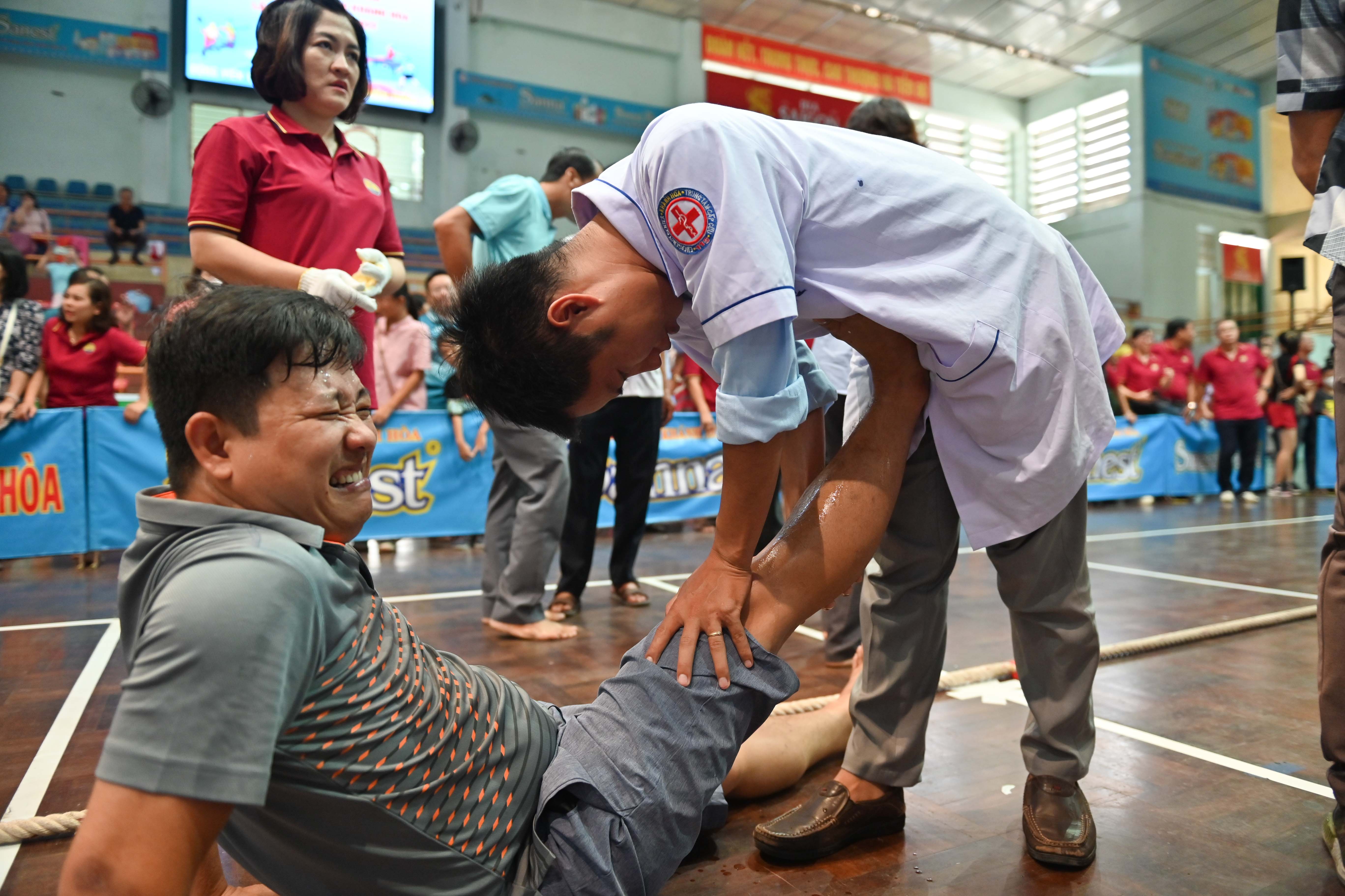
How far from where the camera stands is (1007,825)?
4.57 feet

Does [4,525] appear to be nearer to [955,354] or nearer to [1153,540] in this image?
[955,354]

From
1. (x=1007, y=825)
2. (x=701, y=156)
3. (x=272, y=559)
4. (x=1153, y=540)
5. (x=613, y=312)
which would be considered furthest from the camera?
(x=1153, y=540)

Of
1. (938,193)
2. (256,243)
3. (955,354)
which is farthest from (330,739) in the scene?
(256,243)

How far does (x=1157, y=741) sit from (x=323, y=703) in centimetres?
164

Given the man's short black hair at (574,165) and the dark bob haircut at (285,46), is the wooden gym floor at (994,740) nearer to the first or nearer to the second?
the dark bob haircut at (285,46)

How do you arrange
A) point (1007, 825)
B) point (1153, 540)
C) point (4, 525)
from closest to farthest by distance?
point (1007, 825)
point (4, 525)
point (1153, 540)

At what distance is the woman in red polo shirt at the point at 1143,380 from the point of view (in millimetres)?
8000

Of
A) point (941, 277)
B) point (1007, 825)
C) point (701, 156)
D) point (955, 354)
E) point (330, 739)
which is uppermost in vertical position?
point (701, 156)

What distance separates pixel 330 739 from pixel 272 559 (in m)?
0.20

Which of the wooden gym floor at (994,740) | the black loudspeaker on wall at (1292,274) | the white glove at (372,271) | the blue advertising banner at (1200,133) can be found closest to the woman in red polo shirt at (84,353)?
the wooden gym floor at (994,740)

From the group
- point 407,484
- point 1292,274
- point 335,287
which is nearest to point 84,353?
point 407,484

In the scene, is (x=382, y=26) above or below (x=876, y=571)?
above

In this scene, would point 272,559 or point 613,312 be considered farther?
point 613,312

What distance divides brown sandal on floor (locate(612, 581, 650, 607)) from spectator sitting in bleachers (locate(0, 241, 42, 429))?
307 cm
